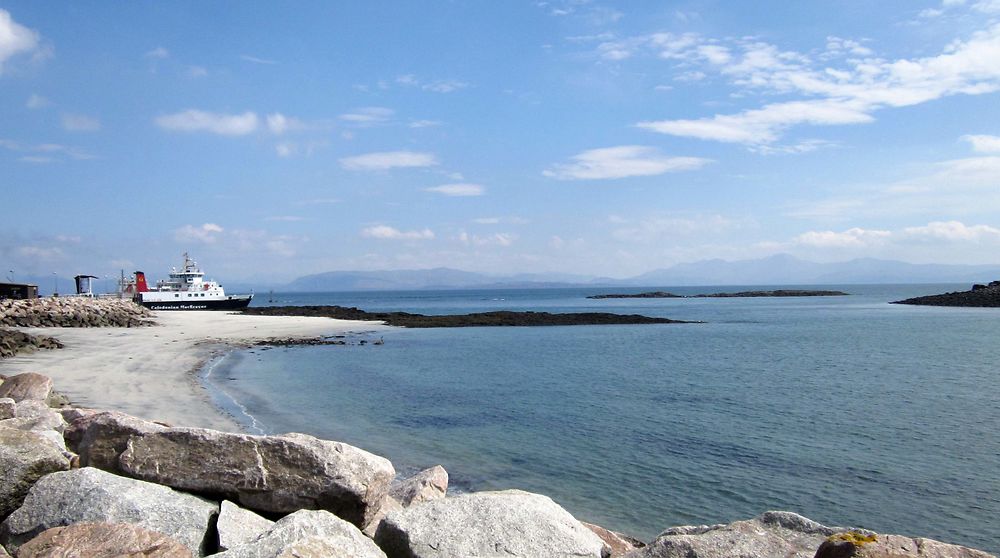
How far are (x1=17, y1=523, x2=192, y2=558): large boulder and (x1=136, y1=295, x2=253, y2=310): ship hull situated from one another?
84835 millimetres

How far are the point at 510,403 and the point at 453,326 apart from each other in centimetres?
4128

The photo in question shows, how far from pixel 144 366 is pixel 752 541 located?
89.9ft

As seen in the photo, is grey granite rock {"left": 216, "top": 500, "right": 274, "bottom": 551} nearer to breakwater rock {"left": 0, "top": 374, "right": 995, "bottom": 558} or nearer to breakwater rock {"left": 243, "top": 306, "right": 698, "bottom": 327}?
breakwater rock {"left": 0, "top": 374, "right": 995, "bottom": 558}

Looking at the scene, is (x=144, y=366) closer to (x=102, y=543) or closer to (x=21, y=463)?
(x=21, y=463)

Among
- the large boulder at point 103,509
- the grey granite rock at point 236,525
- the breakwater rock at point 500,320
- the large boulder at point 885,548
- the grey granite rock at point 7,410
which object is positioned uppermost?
the grey granite rock at point 7,410

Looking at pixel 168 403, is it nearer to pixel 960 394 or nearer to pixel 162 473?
pixel 162 473

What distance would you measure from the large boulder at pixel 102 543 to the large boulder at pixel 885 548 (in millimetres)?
4491

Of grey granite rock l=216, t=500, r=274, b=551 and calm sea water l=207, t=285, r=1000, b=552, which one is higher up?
grey granite rock l=216, t=500, r=274, b=551

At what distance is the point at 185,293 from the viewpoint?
8312 centimetres

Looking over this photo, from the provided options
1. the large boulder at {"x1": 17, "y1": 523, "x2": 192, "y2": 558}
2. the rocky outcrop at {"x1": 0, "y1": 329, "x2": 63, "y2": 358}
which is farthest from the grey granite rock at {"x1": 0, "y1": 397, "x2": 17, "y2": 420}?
the rocky outcrop at {"x1": 0, "y1": 329, "x2": 63, "y2": 358}

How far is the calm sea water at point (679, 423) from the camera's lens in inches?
479

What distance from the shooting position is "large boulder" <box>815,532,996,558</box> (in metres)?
4.07

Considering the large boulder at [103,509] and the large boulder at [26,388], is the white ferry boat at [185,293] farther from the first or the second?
the large boulder at [103,509]

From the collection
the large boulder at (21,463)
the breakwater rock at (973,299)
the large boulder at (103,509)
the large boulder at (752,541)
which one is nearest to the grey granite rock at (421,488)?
the large boulder at (103,509)
